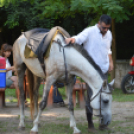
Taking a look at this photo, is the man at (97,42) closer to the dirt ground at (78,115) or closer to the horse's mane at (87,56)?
the horse's mane at (87,56)

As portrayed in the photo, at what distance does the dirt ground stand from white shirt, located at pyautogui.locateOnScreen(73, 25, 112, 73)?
1.24m

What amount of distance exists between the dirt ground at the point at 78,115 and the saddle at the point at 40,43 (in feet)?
4.52

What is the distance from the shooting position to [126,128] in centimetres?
514

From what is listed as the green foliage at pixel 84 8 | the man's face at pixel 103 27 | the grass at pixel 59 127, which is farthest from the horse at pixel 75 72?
the green foliage at pixel 84 8

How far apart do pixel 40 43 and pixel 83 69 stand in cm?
89

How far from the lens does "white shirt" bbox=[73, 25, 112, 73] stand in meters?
4.70

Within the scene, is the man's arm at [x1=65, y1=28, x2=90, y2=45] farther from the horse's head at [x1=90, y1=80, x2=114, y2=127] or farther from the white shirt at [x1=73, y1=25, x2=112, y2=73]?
the horse's head at [x1=90, y1=80, x2=114, y2=127]

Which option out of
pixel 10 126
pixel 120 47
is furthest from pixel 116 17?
pixel 120 47

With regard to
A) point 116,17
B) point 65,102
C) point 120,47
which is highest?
point 116,17

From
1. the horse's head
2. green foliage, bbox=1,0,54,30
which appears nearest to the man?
the horse's head

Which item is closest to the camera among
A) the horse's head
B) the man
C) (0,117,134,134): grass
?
the horse's head

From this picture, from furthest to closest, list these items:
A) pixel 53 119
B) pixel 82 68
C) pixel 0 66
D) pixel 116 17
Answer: pixel 116 17 → pixel 0 66 → pixel 53 119 → pixel 82 68

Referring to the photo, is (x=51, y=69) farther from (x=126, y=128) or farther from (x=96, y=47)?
(x=126, y=128)

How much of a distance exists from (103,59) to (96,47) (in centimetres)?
23
